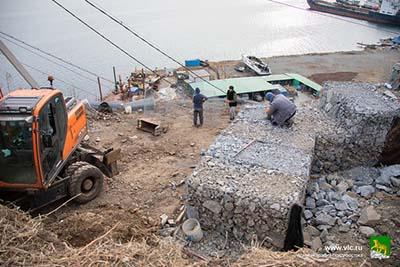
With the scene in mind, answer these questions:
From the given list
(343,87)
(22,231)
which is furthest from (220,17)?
(22,231)

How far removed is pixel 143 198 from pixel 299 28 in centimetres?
2946

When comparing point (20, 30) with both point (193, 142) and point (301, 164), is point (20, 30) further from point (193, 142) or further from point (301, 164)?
point (301, 164)

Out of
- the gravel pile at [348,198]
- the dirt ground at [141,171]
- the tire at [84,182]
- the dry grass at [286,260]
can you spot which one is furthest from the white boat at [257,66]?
the dry grass at [286,260]

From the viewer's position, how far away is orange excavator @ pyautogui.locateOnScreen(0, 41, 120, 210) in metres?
5.84

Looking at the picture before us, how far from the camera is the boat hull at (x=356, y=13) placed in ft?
113

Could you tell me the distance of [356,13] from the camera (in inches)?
1425

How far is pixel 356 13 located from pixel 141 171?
35302 mm

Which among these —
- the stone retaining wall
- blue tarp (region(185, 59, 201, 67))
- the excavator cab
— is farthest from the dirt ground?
blue tarp (region(185, 59, 201, 67))

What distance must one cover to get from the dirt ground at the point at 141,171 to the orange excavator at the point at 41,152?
0.54 m

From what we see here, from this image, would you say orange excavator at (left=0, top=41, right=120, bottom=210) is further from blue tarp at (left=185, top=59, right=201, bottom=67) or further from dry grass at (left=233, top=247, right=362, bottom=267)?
blue tarp at (left=185, top=59, right=201, bottom=67)

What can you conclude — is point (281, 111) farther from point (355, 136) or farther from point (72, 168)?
point (72, 168)

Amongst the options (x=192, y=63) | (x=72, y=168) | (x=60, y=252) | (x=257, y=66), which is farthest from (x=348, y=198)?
(x=192, y=63)

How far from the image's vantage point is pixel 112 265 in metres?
3.17

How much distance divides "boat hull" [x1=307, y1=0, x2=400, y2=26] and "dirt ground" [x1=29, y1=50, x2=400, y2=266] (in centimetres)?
2864
